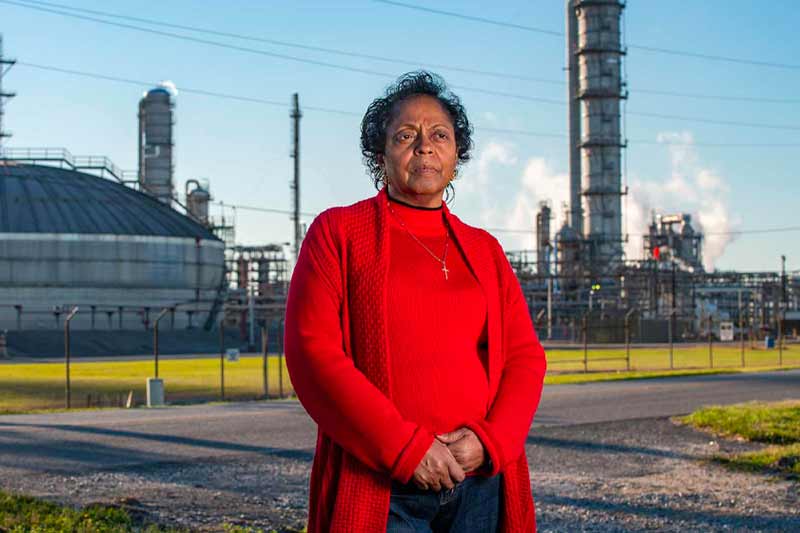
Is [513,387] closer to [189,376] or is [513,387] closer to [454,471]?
[454,471]

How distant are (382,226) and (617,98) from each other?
6755cm

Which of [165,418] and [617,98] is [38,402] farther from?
[617,98]

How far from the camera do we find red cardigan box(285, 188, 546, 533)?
347 cm

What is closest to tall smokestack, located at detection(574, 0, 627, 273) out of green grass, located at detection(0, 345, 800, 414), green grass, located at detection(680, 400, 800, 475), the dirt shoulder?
green grass, located at detection(0, 345, 800, 414)

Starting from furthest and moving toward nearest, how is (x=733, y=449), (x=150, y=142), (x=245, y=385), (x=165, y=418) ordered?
(x=150, y=142)
(x=245, y=385)
(x=165, y=418)
(x=733, y=449)

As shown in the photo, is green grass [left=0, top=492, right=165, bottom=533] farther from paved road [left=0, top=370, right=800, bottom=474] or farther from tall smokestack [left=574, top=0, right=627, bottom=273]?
tall smokestack [left=574, top=0, right=627, bottom=273]

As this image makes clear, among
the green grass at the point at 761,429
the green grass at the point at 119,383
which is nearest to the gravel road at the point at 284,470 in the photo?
the green grass at the point at 761,429

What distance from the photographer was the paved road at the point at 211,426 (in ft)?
40.8

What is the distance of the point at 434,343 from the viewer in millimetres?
3625

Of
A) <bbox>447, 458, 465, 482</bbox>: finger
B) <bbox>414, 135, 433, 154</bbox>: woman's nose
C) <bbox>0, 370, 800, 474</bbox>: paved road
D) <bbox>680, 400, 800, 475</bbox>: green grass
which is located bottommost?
<bbox>0, 370, 800, 474</bbox>: paved road

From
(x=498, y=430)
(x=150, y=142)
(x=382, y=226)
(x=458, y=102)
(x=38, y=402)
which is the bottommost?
(x=38, y=402)

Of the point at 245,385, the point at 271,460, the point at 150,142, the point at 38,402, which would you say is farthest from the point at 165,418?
the point at 150,142

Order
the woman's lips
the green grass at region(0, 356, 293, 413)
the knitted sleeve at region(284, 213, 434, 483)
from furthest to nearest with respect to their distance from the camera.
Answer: the green grass at region(0, 356, 293, 413) < the woman's lips < the knitted sleeve at region(284, 213, 434, 483)

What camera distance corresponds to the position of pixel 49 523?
7.60 meters
